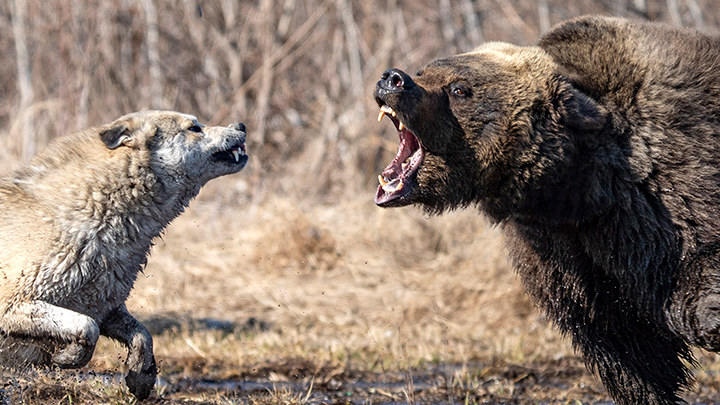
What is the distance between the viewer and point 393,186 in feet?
14.0

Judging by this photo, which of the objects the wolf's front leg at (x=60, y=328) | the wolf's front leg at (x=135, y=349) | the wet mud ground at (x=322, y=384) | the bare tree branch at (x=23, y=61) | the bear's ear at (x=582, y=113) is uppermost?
the bear's ear at (x=582, y=113)

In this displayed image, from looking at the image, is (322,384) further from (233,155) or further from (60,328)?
(60,328)

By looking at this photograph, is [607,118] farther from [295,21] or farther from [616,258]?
[295,21]

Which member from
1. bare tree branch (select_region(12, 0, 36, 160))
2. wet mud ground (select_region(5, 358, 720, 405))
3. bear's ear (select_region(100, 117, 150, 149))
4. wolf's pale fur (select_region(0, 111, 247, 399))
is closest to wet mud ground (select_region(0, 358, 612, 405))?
wet mud ground (select_region(5, 358, 720, 405))

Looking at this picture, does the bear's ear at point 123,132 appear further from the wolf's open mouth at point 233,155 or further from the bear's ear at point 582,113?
the bear's ear at point 582,113

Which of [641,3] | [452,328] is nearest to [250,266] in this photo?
[452,328]

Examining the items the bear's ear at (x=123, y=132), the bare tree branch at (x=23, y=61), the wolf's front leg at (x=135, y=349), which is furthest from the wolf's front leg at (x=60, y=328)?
the bare tree branch at (x=23, y=61)

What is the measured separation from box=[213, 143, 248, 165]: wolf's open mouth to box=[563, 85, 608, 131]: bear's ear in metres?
2.21

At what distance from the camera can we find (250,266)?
9.45m

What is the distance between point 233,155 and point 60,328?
1.60m

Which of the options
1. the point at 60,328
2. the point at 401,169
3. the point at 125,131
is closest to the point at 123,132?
the point at 125,131

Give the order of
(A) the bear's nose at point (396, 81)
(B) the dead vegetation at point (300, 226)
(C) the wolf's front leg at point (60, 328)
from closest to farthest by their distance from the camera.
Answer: (A) the bear's nose at point (396, 81) < (C) the wolf's front leg at point (60, 328) < (B) the dead vegetation at point (300, 226)

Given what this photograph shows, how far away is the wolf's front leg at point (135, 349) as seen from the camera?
4.50 m

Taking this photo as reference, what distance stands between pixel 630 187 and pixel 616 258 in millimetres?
359
